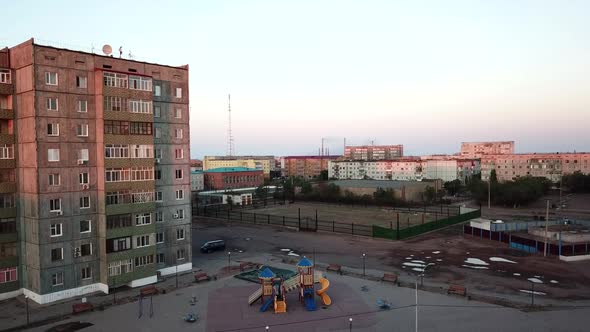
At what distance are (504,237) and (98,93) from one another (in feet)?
140

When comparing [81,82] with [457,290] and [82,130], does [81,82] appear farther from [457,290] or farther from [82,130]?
[457,290]

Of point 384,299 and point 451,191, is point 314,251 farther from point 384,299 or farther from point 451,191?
point 451,191

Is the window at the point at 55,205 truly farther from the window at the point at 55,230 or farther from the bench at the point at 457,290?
the bench at the point at 457,290

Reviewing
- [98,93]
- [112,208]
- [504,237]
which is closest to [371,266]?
[504,237]

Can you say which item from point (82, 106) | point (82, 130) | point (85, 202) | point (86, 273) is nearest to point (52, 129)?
point (82, 130)

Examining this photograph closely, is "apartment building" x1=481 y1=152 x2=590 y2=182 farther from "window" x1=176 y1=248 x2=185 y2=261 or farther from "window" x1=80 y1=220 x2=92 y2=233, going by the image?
"window" x1=80 y1=220 x2=92 y2=233

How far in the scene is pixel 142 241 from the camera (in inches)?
1291

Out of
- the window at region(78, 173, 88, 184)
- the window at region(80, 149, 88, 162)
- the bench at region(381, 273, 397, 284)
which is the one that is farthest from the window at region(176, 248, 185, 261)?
the bench at region(381, 273, 397, 284)

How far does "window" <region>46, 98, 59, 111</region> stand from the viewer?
2869cm

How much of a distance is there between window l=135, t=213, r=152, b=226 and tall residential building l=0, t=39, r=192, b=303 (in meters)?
0.07

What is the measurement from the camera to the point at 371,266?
1494 inches

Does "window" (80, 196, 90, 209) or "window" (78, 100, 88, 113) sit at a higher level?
"window" (78, 100, 88, 113)

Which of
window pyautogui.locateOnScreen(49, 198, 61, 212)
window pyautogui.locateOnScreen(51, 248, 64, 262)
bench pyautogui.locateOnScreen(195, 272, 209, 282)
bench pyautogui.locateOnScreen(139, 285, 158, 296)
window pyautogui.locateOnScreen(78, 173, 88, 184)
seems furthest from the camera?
bench pyautogui.locateOnScreen(195, 272, 209, 282)

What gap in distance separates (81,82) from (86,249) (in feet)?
39.2
